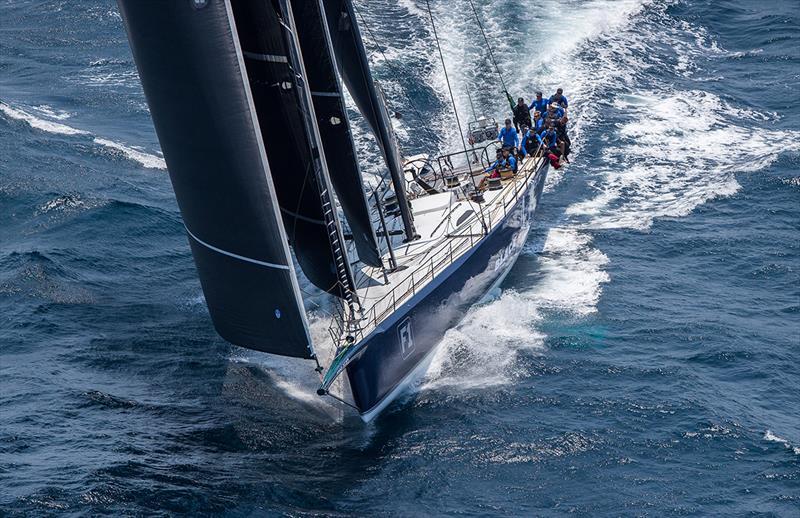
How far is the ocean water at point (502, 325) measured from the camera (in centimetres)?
1666

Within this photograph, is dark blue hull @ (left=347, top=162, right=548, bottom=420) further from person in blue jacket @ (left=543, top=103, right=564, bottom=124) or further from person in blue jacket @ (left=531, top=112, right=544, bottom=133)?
person in blue jacket @ (left=543, top=103, right=564, bottom=124)

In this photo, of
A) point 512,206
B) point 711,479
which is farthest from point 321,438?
point 512,206

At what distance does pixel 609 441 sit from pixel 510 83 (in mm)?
17756

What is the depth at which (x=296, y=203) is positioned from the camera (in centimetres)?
1877

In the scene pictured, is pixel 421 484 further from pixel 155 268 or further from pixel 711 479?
pixel 155 268

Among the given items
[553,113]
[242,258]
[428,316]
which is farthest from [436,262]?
[553,113]

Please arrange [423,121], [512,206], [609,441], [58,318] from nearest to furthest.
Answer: [609,441] < [58,318] < [512,206] < [423,121]

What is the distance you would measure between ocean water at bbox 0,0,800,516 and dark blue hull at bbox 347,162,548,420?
45 centimetres

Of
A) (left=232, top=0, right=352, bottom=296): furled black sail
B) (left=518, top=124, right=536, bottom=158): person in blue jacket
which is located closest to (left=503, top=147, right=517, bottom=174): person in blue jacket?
(left=518, top=124, right=536, bottom=158): person in blue jacket

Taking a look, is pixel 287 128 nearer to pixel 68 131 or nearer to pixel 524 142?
pixel 524 142

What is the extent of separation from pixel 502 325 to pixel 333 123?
6.12m

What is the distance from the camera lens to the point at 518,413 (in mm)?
18828

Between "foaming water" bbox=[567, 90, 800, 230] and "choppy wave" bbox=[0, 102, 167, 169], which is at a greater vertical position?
"choppy wave" bbox=[0, 102, 167, 169]

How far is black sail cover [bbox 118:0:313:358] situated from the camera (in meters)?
15.2
